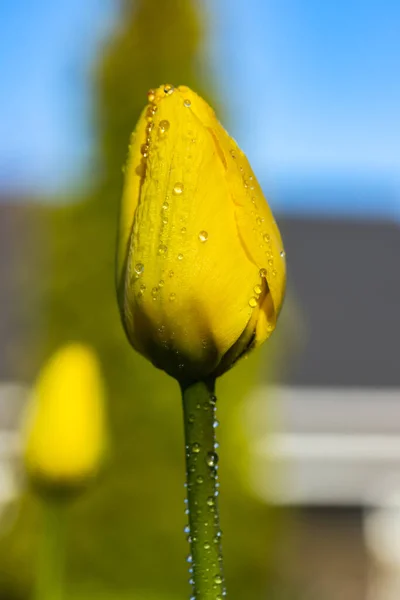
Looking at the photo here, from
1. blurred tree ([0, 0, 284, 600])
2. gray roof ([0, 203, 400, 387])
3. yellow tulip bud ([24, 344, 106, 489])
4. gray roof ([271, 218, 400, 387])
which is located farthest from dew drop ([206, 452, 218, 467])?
gray roof ([271, 218, 400, 387])

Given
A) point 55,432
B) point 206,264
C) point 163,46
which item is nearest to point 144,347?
point 206,264

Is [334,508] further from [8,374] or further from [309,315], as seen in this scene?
[8,374]

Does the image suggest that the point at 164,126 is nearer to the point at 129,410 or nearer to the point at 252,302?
the point at 252,302

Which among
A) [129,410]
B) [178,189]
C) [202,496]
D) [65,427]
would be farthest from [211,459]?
[129,410]

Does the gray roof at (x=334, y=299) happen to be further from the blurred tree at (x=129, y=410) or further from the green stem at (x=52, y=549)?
the green stem at (x=52, y=549)

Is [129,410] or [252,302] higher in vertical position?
[252,302]

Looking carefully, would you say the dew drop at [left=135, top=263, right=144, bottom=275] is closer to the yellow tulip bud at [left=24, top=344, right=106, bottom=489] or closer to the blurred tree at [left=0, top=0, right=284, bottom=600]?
the yellow tulip bud at [left=24, top=344, right=106, bottom=489]

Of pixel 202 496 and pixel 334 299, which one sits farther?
pixel 334 299
